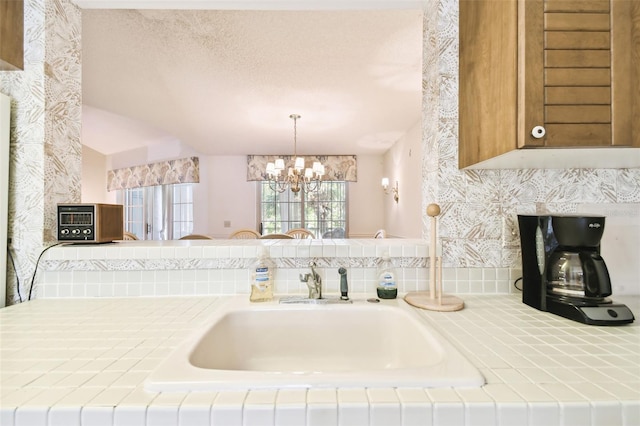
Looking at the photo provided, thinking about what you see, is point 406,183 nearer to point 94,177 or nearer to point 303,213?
point 303,213

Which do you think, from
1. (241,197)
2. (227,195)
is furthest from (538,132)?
(227,195)

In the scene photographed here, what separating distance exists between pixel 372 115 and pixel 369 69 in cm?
122

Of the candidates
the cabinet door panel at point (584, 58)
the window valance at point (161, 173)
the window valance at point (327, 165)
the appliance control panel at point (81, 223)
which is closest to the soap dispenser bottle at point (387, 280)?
the cabinet door panel at point (584, 58)

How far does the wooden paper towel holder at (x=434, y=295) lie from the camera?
3.13 ft

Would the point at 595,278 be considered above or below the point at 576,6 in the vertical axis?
below

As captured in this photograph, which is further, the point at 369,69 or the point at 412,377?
the point at 369,69

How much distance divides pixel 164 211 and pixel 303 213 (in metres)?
2.80

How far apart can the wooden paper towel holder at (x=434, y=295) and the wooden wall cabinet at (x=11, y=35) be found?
144 centimetres

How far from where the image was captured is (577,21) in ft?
2.64

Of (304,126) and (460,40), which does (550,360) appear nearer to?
(460,40)

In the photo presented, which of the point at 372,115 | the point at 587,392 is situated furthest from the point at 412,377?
the point at 372,115

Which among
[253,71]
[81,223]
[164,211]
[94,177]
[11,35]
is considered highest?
[253,71]

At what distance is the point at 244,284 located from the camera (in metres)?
1.12

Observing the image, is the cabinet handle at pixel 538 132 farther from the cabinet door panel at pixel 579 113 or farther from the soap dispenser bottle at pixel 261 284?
the soap dispenser bottle at pixel 261 284
